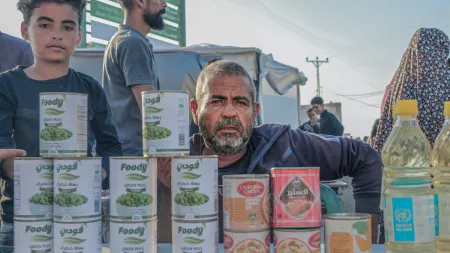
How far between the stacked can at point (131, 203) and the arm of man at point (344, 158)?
1.15 m

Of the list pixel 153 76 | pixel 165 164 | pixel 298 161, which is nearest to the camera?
pixel 165 164

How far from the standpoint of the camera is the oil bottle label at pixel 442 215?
1380 mm

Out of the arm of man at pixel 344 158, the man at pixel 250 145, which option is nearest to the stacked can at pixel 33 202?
the man at pixel 250 145

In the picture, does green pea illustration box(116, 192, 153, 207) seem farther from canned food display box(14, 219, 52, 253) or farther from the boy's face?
the boy's face

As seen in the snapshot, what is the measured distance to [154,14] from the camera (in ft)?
10.5

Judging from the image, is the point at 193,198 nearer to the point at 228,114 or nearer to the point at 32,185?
the point at 32,185

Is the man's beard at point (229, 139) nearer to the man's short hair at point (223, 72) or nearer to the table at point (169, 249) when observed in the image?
the man's short hair at point (223, 72)

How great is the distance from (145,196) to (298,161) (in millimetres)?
1140

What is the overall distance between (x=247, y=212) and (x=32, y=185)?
0.68 meters

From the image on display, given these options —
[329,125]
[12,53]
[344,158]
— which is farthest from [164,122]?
[329,125]

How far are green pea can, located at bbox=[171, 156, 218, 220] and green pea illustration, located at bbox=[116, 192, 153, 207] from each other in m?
0.10

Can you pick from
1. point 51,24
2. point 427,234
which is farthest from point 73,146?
point 427,234

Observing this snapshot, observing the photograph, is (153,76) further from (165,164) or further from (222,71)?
(165,164)

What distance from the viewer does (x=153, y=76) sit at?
9.61 feet
